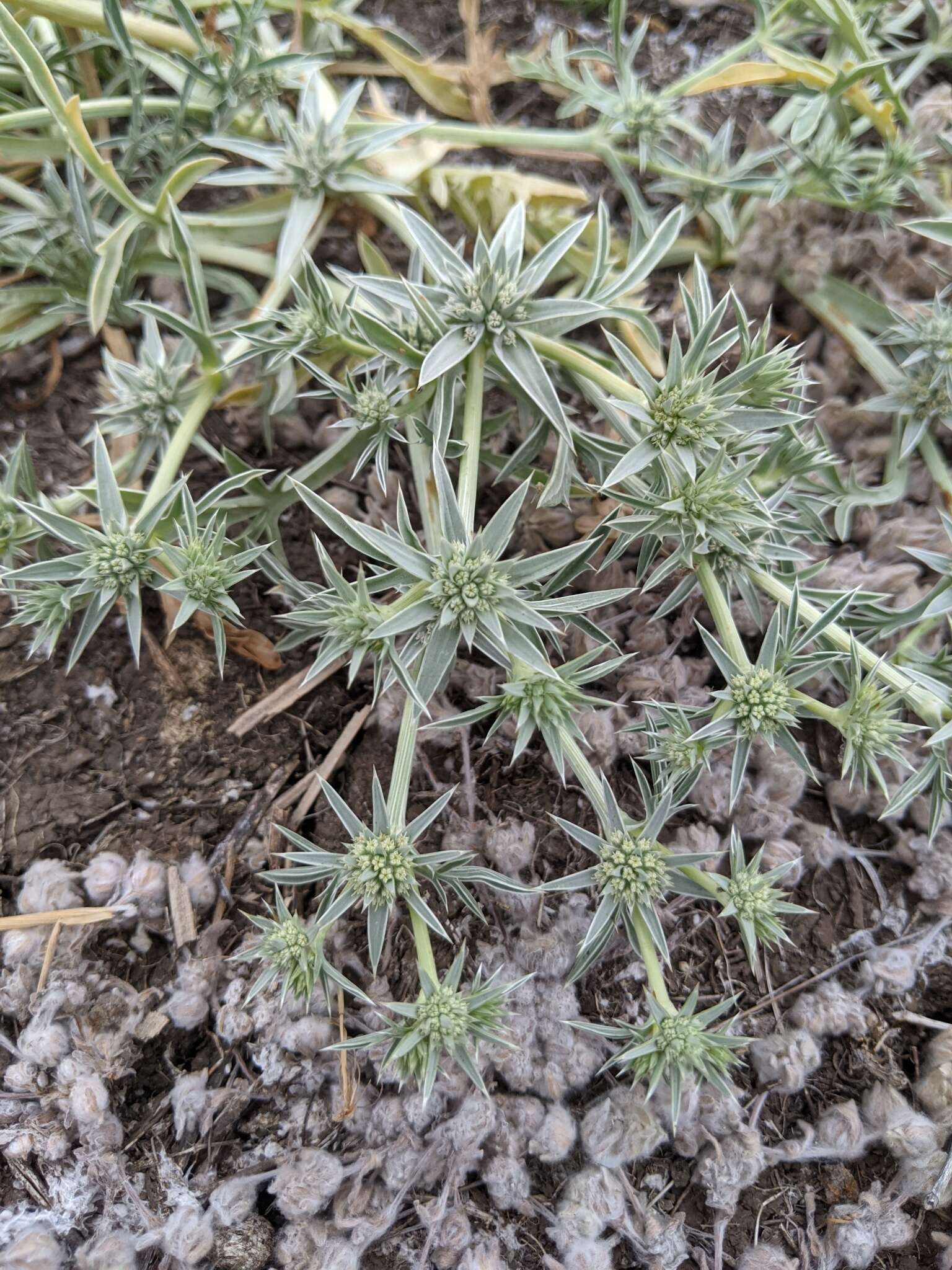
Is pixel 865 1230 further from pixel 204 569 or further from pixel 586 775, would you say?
pixel 204 569

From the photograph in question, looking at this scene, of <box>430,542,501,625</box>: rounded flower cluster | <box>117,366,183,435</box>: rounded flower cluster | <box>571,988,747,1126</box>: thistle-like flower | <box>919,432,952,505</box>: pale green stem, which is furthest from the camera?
<box>919,432,952,505</box>: pale green stem

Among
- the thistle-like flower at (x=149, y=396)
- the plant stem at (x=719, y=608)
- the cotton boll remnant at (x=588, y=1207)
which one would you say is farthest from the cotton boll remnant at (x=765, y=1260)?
the thistle-like flower at (x=149, y=396)

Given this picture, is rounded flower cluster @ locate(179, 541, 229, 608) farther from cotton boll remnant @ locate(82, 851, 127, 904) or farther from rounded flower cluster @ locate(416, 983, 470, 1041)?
rounded flower cluster @ locate(416, 983, 470, 1041)

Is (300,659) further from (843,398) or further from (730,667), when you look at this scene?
(843,398)

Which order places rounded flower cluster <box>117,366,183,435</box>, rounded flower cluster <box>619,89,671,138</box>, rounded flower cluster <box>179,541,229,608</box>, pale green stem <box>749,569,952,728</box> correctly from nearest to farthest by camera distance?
rounded flower cluster <box>179,541,229,608</box>
pale green stem <box>749,569,952,728</box>
rounded flower cluster <box>117,366,183,435</box>
rounded flower cluster <box>619,89,671,138</box>

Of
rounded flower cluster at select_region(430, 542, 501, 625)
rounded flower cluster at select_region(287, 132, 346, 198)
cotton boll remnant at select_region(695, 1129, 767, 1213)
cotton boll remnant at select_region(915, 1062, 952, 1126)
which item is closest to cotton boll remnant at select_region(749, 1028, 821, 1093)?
cotton boll remnant at select_region(695, 1129, 767, 1213)

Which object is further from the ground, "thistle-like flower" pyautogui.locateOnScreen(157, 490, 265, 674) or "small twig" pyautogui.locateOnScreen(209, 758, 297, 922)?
"thistle-like flower" pyautogui.locateOnScreen(157, 490, 265, 674)

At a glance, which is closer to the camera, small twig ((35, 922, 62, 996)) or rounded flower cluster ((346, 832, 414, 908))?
rounded flower cluster ((346, 832, 414, 908))
